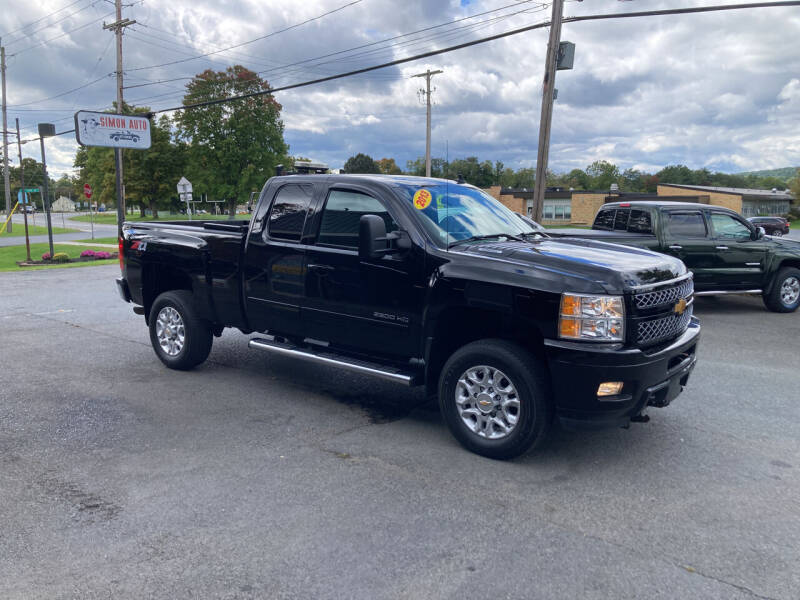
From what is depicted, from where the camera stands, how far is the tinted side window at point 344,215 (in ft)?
17.0

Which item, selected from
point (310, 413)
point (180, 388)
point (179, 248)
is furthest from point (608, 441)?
point (179, 248)

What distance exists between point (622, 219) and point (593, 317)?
24.9 ft

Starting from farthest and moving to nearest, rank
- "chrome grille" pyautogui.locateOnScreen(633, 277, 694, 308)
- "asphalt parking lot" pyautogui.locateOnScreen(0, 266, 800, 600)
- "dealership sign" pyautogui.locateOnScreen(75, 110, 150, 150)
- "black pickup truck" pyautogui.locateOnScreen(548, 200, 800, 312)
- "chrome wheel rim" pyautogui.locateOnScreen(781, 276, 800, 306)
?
"dealership sign" pyautogui.locateOnScreen(75, 110, 150, 150) < "chrome wheel rim" pyautogui.locateOnScreen(781, 276, 800, 306) < "black pickup truck" pyautogui.locateOnScreen(548, 200, 800, 312) < "chrome grille" pyautogui.locateOnScreen(633, 277, 694, 308) < "asphalt parking lot" pyautogui.locateOnScreen(0, 266, 800, 600)

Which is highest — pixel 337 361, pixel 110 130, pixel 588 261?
pixel 110 130

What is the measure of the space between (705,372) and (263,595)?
569 centimetres

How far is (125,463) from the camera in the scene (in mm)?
4348

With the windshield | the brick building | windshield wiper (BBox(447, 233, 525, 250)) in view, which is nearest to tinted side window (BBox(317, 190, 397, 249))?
the windshield

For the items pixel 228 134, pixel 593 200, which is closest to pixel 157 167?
pixel 228 134

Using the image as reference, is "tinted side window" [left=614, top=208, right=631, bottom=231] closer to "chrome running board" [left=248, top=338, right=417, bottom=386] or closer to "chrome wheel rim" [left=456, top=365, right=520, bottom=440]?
"chrome running board" [left=248, top=338, right=417, bottom=386]

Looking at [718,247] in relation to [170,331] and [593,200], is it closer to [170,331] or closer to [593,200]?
[170,331]

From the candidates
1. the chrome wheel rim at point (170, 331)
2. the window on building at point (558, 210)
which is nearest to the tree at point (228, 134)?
the window on building at point (558, 210)

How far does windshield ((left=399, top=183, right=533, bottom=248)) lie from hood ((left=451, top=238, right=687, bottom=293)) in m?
0.27

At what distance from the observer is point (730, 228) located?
10.5 meters

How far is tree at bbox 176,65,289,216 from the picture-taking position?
5681 cm
